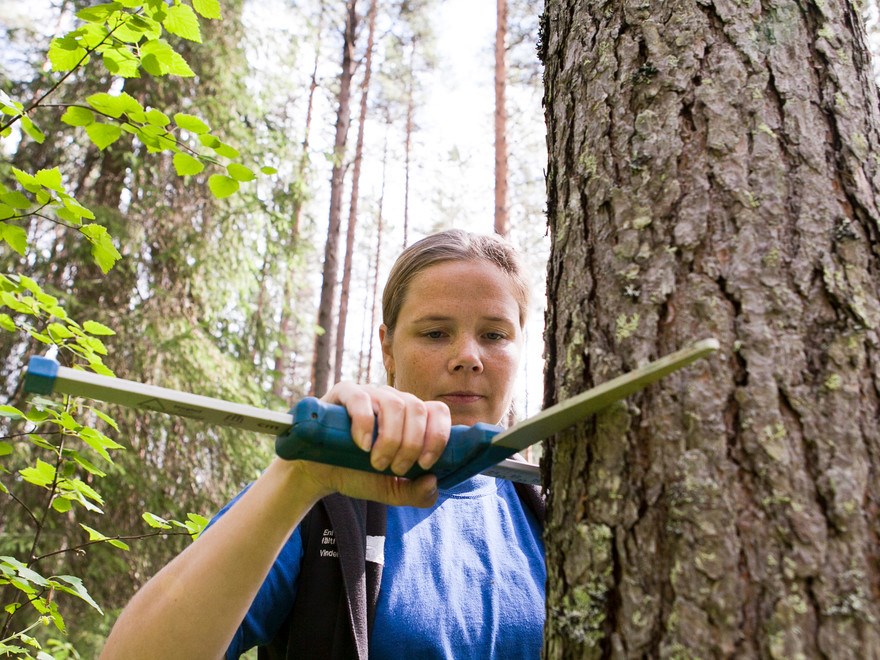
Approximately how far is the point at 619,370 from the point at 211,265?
669cm

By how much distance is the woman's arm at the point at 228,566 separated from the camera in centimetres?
130

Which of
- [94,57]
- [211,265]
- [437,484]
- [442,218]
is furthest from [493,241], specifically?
[442,218]

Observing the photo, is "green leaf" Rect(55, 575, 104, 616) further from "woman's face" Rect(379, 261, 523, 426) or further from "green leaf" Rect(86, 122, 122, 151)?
"green leaf" Rect(86, 122, 122, 151)

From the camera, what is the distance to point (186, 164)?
1.99m

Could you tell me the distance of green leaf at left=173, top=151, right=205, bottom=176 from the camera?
77.4 inches

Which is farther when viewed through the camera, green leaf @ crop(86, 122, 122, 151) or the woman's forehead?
the woman's forehead

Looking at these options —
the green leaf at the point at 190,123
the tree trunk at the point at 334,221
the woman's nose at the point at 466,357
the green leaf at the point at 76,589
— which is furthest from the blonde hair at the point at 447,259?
the tree trunk at the point at 334,221

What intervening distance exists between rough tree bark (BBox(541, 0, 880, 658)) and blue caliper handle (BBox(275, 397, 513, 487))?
0.16 meters

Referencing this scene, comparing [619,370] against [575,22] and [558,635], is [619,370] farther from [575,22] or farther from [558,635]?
[575,22]

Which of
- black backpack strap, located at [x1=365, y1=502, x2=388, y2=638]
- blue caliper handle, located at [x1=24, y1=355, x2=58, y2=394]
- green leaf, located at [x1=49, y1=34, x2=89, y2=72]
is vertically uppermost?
green leaf, located at [x1=49, y1=34, x2=89, y2=72]

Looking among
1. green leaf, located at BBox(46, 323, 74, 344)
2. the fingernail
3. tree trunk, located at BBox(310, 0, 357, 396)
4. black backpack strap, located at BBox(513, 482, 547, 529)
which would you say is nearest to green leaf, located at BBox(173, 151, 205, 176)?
green leaf, located at BBox(46, 323, 74, 344)

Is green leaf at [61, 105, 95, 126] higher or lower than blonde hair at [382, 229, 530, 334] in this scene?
higher

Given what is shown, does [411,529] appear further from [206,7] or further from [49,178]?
[206,7]

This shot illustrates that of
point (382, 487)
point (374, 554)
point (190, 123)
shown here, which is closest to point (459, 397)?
point (374, 554)
